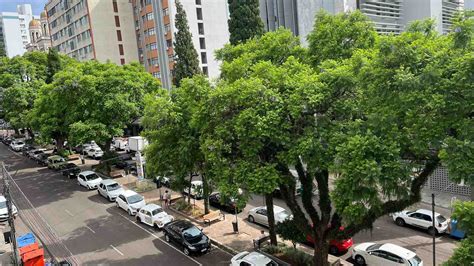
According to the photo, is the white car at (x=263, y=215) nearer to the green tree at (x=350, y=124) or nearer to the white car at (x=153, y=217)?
the white car at (x=153, y=217)

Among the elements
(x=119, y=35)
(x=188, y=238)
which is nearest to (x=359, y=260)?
(x=188, y=238)

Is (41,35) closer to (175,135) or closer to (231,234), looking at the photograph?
(175,135)

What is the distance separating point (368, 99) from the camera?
13109 millimetres

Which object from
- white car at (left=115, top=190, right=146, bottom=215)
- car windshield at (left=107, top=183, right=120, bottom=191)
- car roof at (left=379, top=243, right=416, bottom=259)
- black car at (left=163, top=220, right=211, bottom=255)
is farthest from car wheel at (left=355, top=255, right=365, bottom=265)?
car windshield at (left=107, top=183, right=120, bottom=191)

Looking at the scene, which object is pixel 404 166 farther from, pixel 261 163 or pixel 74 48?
pixel 74 48

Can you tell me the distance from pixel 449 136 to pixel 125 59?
65835 mm

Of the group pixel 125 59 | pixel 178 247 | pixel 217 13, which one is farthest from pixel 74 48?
pixel 178 247

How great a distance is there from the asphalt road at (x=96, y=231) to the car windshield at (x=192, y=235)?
1.01m

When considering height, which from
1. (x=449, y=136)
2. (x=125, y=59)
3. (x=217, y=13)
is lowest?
(x=449, y=136)

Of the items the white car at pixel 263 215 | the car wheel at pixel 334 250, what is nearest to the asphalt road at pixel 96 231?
the white car at pixel 263 215

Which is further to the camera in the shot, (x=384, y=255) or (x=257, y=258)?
(x=384, y=255)

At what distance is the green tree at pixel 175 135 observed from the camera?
66.7ft

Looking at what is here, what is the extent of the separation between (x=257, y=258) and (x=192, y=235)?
510cm

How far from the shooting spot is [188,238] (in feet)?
70.7
